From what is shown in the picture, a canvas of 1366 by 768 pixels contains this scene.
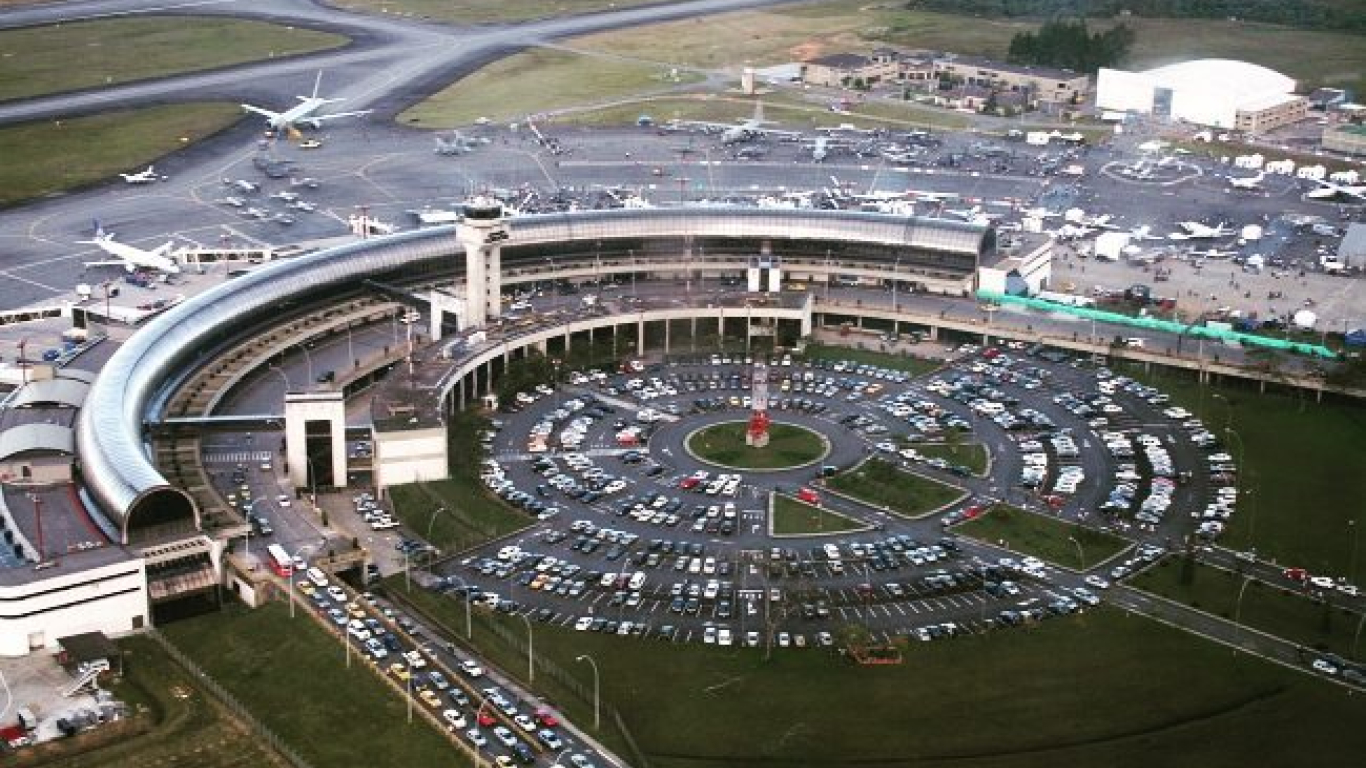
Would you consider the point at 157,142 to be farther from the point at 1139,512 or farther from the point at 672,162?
the point at 1139,512

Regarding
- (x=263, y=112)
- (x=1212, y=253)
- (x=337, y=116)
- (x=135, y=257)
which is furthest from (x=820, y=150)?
(x=135, y=257)

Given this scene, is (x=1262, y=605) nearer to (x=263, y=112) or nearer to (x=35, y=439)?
(x=35, y=439)

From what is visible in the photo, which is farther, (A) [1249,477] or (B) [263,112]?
(B) [263,112]

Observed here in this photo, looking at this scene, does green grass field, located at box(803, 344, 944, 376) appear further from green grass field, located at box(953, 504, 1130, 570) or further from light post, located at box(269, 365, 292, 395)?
light post, located at box(269, 365, 292, 395)

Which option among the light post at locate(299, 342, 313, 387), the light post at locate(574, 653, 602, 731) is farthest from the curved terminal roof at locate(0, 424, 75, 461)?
the light post at locate(574, 653, 602, 731)

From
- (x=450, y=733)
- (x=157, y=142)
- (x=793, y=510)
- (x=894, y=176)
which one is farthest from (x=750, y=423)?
(x=157, y=142)
